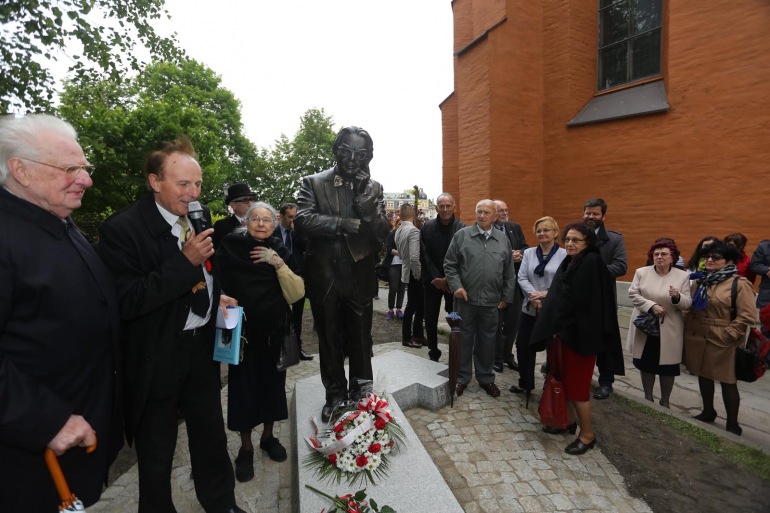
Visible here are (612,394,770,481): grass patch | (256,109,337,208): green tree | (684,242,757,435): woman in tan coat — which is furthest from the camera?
(256,109,337,208): green tree

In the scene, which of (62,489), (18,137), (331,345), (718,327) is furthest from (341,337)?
(718,327)

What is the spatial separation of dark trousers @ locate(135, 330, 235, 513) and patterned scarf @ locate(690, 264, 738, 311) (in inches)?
174

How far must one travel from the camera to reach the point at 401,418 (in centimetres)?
305

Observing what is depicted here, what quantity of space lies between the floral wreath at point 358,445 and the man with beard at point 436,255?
253 cm

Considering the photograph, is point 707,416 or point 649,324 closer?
point 707,416

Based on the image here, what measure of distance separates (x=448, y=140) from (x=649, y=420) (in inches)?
421

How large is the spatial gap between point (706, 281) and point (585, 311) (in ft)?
5.67

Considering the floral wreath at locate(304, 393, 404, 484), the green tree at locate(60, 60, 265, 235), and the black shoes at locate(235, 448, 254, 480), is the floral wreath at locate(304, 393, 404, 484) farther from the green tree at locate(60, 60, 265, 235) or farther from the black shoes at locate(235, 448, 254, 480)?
the green tree at locate(60, 60, 265, 235)

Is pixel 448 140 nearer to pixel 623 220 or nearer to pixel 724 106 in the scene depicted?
pixel 623 220

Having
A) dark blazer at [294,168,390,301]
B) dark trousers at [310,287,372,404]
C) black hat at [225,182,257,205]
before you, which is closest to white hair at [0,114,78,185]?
dark blazer at [294,168,390,301]

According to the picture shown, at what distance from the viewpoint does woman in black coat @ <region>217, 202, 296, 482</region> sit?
2.92m

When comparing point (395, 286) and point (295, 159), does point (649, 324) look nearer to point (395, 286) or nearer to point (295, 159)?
point (395, 286)

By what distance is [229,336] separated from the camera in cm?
251

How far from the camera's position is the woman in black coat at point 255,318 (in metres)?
2.92
